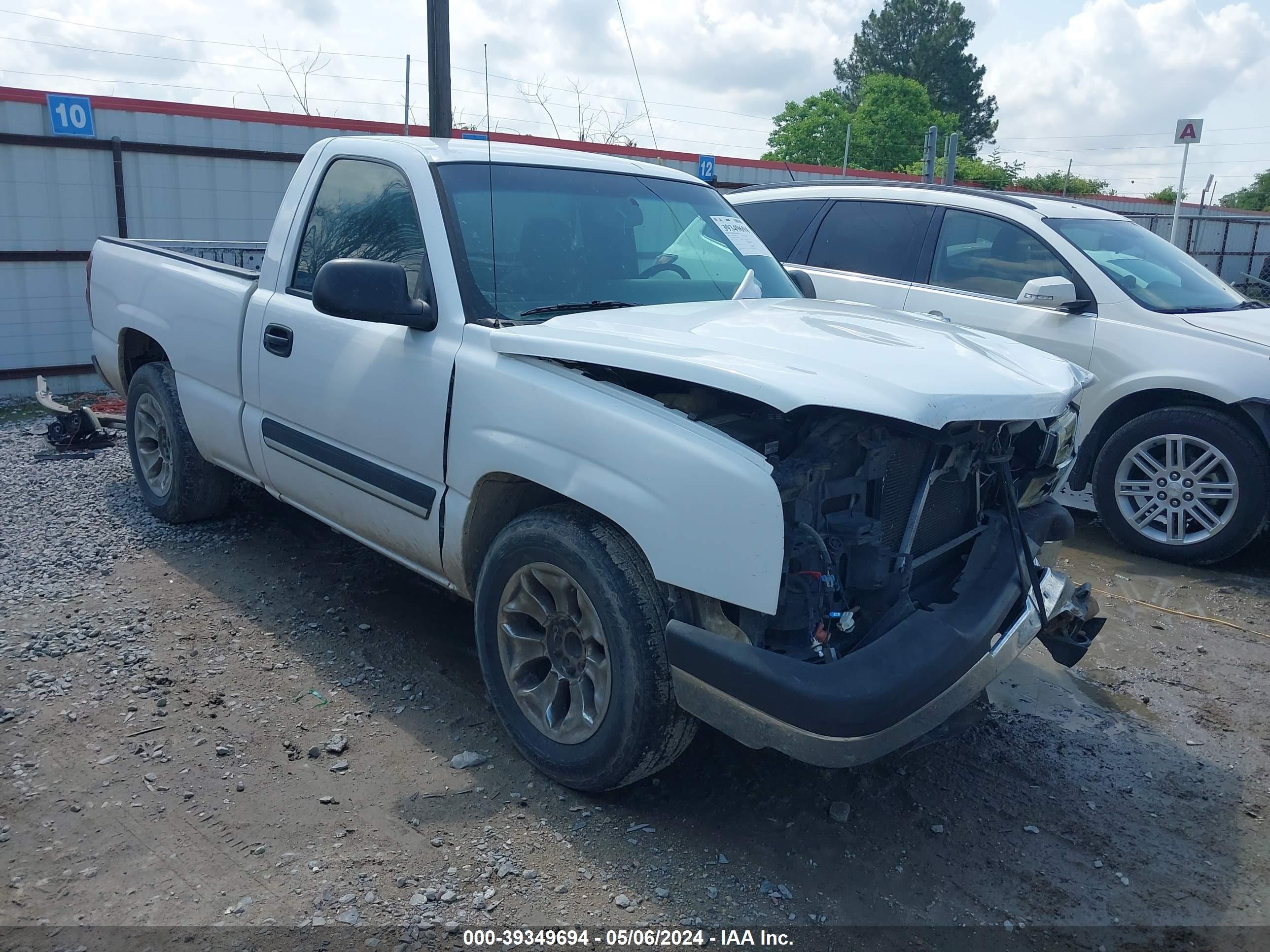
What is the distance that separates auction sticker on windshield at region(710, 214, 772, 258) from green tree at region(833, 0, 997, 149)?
60.7m

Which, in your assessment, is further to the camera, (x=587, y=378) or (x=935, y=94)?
(x=935, y=94)

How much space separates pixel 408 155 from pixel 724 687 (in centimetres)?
246

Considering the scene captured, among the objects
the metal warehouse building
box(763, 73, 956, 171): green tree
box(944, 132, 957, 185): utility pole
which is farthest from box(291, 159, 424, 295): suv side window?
box(763, 73, 956, 171): green tree

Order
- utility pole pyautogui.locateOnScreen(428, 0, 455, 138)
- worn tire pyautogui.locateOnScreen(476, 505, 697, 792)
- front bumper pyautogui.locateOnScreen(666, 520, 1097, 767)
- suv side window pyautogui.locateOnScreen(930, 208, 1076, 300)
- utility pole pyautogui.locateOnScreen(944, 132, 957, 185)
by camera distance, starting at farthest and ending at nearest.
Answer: utility pole pyautogui.locateOnScreen(944, 132, 957, 185) < utility pole pyautogui.locateOnScreen(428, 0, 455, 138) < suv side window pyautogui.locateOnScreen(930, 208, 1076, 300) < worn tire pyautogui.locateOnScreen(476, 505, 697, 792) < front bumper pyautogui.locateOnScreen(666, 520, 1097, 767)

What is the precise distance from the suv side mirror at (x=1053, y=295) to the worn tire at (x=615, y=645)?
379cm

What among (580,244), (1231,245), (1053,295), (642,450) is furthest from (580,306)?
(1231,245)

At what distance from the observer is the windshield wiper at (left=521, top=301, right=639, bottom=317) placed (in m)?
3.53

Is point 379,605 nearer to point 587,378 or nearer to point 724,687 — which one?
point 587,378

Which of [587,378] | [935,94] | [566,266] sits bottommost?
[587,378]

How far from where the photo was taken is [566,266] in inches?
148

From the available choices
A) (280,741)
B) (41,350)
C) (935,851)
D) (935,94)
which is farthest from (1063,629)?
(935,94)

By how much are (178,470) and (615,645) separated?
336 centimetres

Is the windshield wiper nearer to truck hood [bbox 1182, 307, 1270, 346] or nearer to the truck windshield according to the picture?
the truck windshield

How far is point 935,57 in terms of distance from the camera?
60.0 meters
